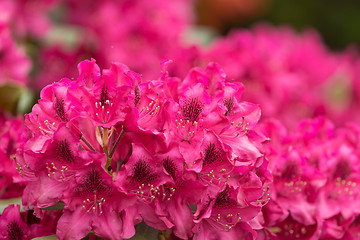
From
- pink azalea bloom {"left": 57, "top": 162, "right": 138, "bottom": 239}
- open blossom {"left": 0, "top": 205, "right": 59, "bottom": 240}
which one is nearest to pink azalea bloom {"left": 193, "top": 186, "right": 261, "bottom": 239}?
pink azalea bloom {"left": 57, "top": 162, "right": 138, "bottom": 239}

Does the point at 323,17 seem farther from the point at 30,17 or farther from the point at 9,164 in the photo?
the point at 9,164

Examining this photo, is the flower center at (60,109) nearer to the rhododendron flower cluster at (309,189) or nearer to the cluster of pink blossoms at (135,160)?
the cluster of pink blossoms at (135,160)

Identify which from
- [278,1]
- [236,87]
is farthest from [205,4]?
[236,87]

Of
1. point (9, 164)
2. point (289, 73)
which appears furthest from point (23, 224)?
point (289, 73)

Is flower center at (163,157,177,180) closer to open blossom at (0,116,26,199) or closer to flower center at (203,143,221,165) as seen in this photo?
flower center at (203,143,221,165)

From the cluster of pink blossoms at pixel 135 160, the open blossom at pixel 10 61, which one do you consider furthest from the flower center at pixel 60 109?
the open blossom at pixel 10 61
